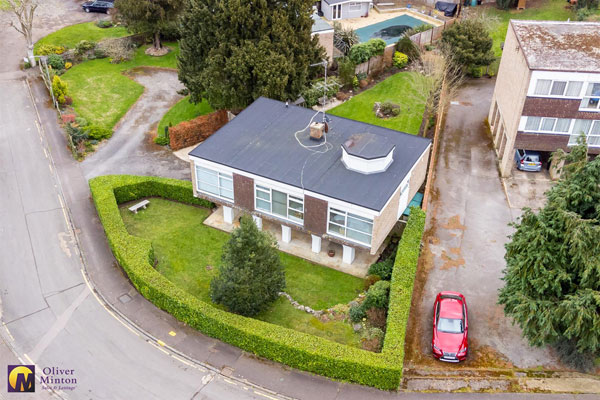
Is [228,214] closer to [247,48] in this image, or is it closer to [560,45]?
[247,48]

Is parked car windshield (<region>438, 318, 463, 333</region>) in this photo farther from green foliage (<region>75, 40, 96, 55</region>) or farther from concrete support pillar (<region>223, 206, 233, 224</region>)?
green foliage (<region>75, 40, 96, 55</region>)

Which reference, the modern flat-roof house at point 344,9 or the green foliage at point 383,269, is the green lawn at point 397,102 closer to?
the modern flat-roof house at point 344,9

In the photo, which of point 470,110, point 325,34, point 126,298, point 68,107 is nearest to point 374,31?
point 325,34

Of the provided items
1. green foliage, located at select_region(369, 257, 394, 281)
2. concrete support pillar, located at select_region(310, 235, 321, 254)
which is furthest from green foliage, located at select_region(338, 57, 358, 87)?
green foliage, located at select_region(369, 257, 394, 281)

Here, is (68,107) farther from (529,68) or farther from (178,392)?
(529,68)

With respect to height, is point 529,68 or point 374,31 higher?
point 529,68

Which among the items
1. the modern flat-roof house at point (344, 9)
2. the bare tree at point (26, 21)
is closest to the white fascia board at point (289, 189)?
the bare tree at point (26, 21)

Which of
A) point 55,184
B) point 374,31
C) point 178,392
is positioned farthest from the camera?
point 374,31
